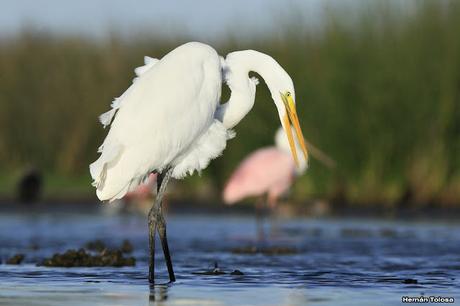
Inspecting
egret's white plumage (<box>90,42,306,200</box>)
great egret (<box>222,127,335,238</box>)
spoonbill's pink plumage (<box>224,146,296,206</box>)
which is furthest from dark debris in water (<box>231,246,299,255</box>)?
spoonbill's pink plumage (<box>224,146,296,206</box>)

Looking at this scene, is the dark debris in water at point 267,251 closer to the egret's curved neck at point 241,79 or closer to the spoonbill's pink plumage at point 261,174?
the egret's curved neck at point 241,79

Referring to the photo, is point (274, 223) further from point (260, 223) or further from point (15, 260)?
point (15, 260)

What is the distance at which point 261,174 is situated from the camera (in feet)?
62.2

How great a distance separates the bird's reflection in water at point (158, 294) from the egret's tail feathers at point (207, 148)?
119 cm

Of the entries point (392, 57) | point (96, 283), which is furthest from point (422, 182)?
point (96, 283)

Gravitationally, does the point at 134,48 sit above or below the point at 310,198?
above

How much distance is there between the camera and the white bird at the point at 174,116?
33.7ft

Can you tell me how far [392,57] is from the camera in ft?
66.8

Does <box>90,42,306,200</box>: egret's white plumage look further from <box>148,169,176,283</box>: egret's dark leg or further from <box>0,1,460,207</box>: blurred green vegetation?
<box>0,1,460,207</box>: blurred green vegetation

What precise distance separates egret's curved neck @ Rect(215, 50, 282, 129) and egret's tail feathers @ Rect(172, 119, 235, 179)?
237 millimetres

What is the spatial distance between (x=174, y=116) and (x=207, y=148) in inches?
17.8

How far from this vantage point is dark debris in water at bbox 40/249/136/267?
37.7ft

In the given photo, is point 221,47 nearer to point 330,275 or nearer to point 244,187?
point 244,187

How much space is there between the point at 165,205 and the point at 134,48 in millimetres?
7760
